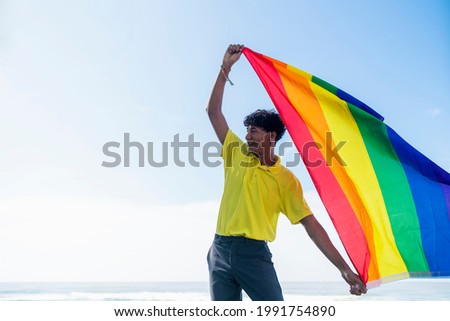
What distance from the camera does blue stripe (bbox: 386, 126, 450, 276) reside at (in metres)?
3.89

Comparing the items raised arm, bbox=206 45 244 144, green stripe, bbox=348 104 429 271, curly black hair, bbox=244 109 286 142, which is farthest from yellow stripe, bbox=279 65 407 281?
raised arm, bbox=206 45 244 144

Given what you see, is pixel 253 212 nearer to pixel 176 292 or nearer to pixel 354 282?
pixel 354 282

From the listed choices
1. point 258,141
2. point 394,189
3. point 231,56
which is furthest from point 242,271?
point 231,56

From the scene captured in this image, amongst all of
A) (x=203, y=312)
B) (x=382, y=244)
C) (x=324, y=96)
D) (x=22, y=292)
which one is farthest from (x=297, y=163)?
(x=22, y=292)

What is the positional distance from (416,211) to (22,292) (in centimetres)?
1553

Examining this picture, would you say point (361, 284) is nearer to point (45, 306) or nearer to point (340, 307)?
point (340, 307)

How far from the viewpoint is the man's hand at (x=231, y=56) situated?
12.6 feet

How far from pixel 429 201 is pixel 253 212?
1.41 m

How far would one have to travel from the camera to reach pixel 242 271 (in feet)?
11.3

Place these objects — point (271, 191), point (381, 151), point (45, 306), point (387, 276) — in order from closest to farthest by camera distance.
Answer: point (271, 191)
point (387, 276)
point (381, 151)
point (45, 306)

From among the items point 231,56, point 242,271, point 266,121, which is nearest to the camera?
point 242,271

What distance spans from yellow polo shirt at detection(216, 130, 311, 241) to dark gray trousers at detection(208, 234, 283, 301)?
0.07 meters

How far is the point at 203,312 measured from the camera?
3846mm

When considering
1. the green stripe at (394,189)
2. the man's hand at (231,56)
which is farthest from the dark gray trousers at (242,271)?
the man's hand at (231,56)
